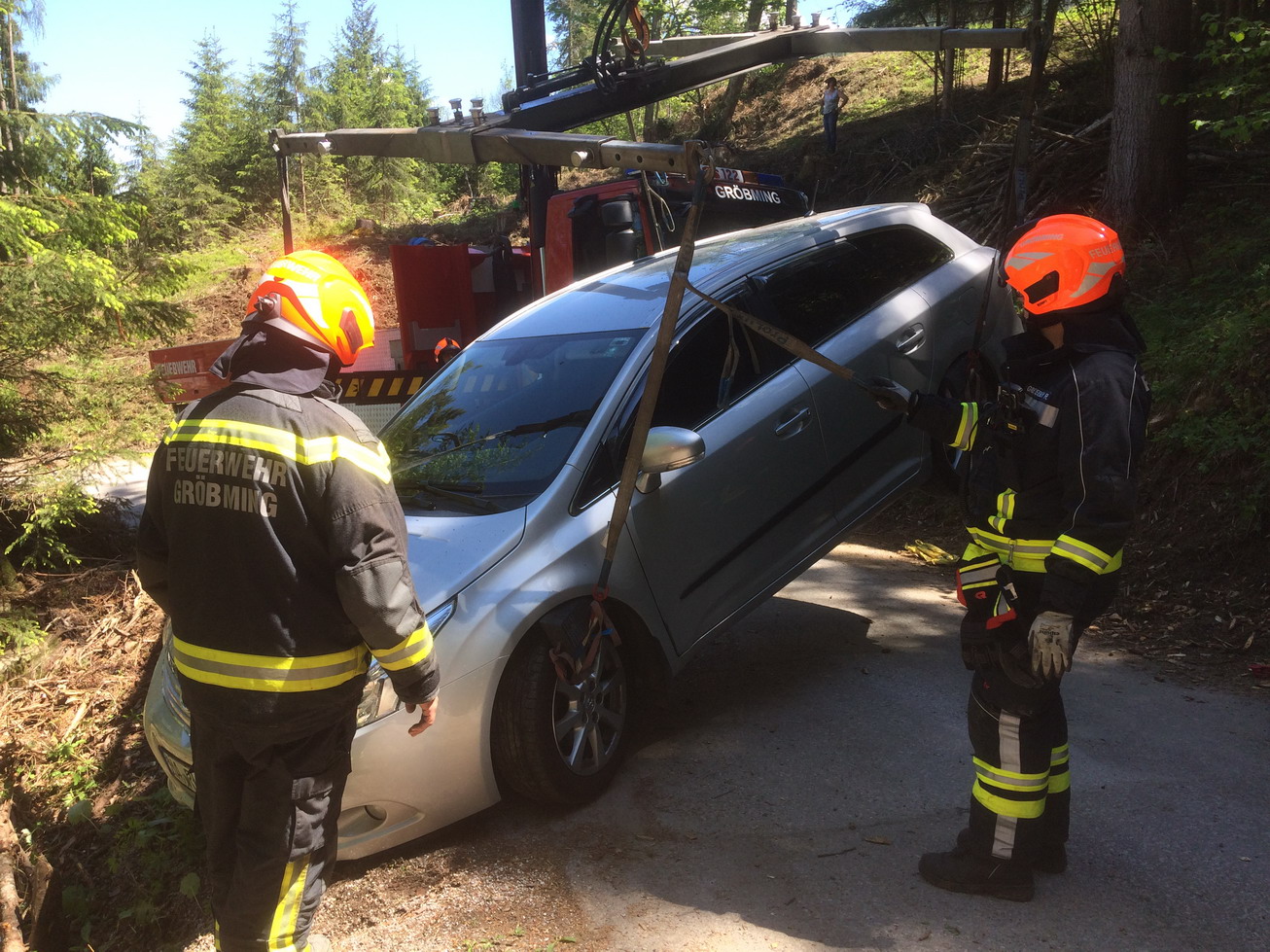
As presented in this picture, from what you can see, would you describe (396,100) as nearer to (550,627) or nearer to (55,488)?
(55,488)

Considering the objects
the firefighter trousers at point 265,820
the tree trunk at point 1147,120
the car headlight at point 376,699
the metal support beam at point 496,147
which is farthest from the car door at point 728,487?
the tree trunk at point 1147,120

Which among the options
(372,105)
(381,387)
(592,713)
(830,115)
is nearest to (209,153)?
(372,105)

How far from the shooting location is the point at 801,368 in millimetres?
4535

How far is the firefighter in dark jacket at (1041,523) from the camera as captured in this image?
Answer: 2.59 m

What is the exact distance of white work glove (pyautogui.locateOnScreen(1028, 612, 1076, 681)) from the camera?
259cm

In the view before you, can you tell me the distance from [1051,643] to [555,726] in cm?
166

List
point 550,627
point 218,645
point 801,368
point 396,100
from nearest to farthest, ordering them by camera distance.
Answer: point 218,645, point 550,627, point 801,368, point 396,100

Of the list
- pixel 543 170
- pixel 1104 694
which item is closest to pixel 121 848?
pixel 1104 694

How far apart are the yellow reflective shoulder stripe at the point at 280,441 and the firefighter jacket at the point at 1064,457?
179 cm

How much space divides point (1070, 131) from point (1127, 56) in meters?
2.20

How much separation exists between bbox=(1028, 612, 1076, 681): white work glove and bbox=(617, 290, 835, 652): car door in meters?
1.52

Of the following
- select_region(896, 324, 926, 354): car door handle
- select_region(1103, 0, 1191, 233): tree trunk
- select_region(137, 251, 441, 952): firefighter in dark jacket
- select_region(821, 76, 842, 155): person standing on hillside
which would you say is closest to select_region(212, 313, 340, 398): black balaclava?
select_region(137, 251, 441, 952): firefighter in dark jacket

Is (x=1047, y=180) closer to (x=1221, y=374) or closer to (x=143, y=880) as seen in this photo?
(x=1221, y=374)

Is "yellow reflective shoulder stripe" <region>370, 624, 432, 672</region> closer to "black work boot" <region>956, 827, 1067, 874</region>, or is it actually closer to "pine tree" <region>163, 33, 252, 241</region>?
"black work boot" <region>956, 827, 1067, 874</region>
